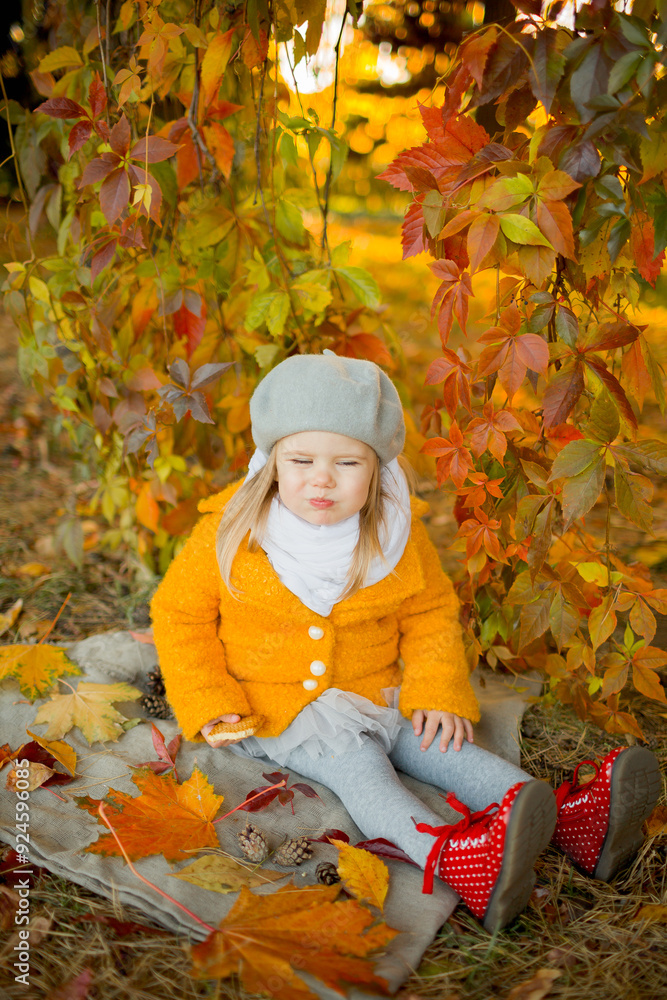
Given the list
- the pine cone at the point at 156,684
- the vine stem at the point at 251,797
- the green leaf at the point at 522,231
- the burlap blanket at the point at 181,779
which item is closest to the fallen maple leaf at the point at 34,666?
the burlap blanket at the point at 181,779

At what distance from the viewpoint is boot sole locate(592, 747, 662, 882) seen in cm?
128

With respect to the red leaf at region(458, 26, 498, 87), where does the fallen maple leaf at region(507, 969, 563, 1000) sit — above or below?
below

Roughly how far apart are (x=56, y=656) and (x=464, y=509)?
1083mm

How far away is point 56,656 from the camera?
1851mm

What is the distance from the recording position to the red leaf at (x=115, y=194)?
57.4 inches

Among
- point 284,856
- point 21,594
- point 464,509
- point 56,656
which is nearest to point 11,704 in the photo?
point 56,656

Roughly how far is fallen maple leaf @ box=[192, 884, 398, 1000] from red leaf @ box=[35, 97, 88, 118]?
153 cm

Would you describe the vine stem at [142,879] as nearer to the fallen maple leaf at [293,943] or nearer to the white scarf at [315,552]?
the fallen maple leaf at [293,943]

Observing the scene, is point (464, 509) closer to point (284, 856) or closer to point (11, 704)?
point (284, 856)

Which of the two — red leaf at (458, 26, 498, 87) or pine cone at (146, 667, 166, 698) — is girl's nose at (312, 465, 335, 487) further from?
pine cone at (146, 667, 166, 698)

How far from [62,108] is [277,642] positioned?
3.95 feet

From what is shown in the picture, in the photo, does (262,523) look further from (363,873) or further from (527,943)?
(527,943)

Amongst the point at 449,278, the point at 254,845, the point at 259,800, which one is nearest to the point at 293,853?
the point at 254,845

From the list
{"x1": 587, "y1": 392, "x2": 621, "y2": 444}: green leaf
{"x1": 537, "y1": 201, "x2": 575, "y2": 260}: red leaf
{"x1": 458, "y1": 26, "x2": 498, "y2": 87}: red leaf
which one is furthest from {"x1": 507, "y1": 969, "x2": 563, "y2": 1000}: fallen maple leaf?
{"x1": 458, "y1": 26, "x2": 498, "y2": 87}: red leaf
